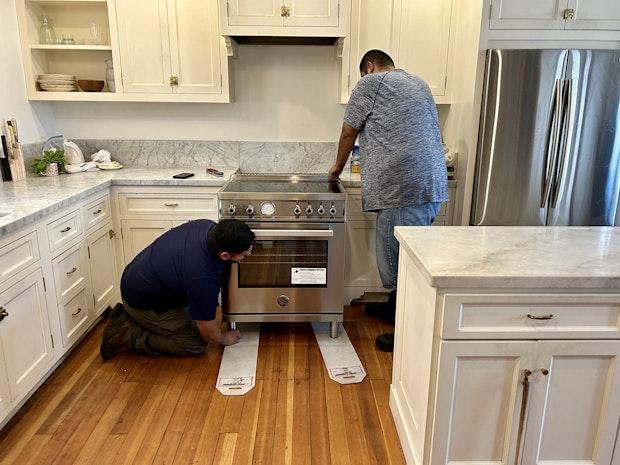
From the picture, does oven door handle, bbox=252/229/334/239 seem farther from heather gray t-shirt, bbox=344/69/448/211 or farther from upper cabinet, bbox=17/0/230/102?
upper cabinet, bbox=17/0/230/102

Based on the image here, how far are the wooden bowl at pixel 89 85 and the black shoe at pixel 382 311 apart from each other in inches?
90.2

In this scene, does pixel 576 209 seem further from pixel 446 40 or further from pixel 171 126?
pixel 171 126

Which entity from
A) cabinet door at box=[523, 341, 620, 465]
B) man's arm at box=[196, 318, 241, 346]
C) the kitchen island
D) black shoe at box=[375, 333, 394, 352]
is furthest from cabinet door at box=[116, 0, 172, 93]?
cabinet door at box=[523, 341, 620, 465]

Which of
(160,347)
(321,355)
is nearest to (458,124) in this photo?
(321,355)

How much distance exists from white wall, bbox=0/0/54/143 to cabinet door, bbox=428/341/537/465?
2851 mm

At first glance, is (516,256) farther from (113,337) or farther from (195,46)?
(195,46)

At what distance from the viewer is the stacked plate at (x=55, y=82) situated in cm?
303

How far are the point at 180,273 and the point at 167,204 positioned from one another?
0.78 metres

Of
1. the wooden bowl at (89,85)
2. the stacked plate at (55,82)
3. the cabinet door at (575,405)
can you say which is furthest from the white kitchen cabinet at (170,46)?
the cabinet door at (575,405)

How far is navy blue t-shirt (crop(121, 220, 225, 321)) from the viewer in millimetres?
2242

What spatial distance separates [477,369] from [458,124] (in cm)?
197

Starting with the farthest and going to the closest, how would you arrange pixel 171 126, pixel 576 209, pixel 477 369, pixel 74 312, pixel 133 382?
1. pixel 171 126
2. pixel 576 209
3. pixel 74 312
4. pixel 133 382
5. pixel 477 369

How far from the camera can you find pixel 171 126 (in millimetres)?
3400

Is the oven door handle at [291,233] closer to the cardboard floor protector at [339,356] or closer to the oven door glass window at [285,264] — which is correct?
the oven door glass window at [285,264]
